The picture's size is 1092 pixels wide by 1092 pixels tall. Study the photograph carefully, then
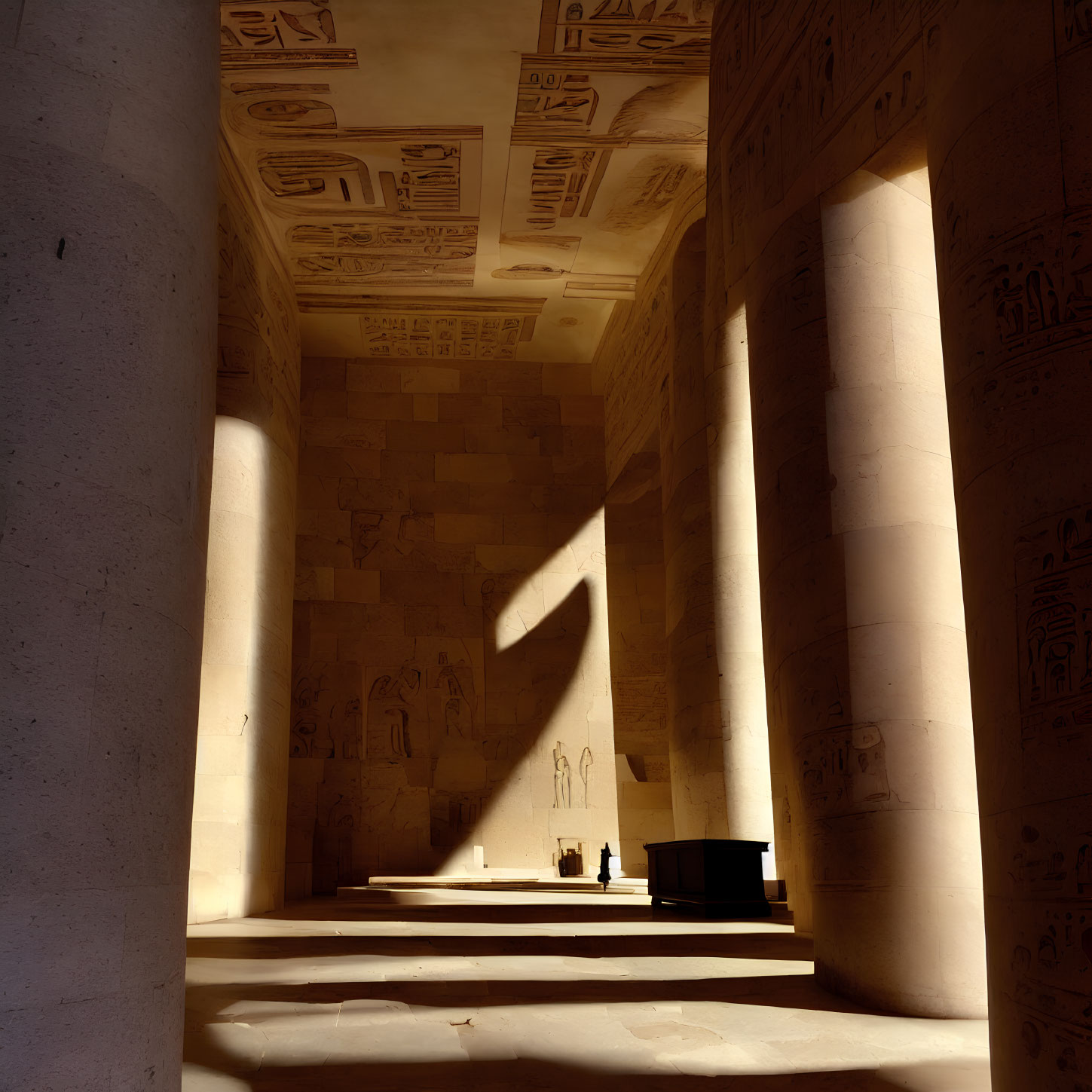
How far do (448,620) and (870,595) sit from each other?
1391cm

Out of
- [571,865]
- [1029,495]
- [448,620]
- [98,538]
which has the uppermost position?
[448,620]

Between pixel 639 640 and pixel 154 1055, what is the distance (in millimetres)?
19274

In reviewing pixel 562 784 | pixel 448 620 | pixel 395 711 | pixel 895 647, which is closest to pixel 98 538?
pixel 895 647

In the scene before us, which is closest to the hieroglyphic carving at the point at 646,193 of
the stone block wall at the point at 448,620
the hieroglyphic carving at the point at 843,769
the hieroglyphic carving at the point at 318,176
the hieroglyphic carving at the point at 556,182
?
the hieroglyphic carving at the point at 556,182

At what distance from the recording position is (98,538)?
3.13 metres

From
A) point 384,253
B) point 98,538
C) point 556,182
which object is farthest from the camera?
point 384,253

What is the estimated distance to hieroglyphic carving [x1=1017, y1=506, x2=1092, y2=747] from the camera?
158 inches

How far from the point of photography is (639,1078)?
4.92m

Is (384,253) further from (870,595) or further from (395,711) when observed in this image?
(870,595)

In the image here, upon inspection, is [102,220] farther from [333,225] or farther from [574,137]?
[333,225]

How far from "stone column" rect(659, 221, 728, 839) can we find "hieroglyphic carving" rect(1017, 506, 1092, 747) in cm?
961

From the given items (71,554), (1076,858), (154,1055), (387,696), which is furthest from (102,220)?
(387,696)

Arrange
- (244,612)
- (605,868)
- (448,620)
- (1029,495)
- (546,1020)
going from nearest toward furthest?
(1029,495) < (546,1020) < (244,612) < (605,868) < (448,620)

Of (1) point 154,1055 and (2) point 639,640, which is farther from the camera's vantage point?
(2) point 639,640
